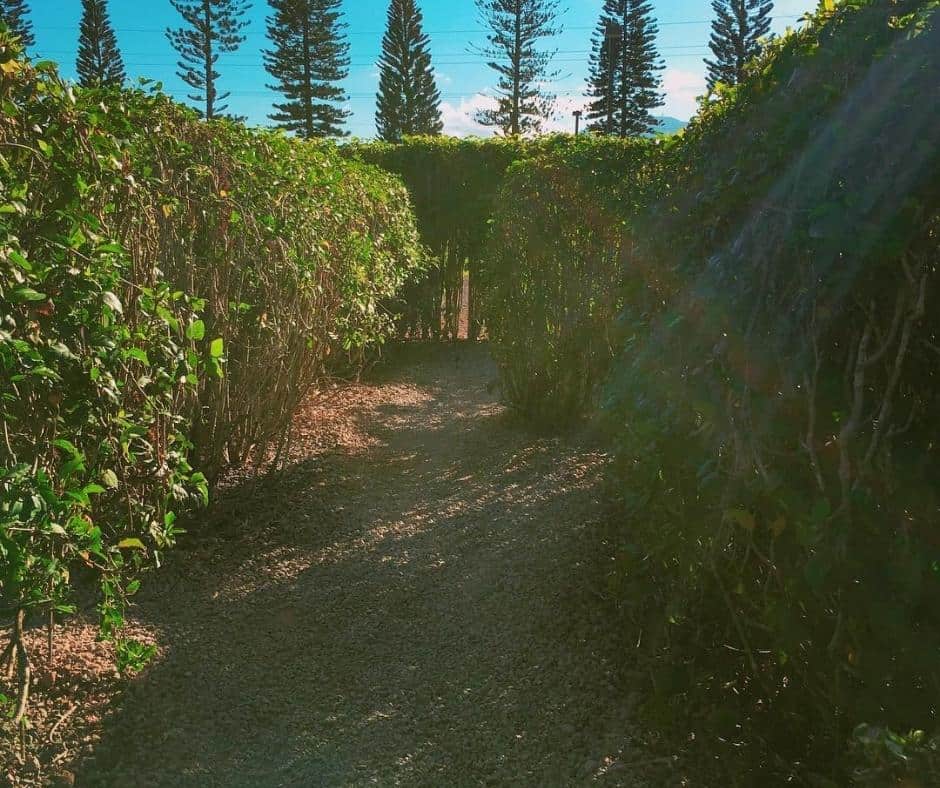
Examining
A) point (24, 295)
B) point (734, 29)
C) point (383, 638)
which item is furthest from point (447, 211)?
point (734, 29)

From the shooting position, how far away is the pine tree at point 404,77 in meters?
32.7

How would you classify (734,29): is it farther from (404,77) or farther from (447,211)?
(447,211)

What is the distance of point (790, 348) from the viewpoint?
7.06 ft

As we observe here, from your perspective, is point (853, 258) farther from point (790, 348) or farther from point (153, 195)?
point (153, 195)

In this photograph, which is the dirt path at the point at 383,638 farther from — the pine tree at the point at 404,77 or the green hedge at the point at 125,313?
the pine tree at the point at 404,77

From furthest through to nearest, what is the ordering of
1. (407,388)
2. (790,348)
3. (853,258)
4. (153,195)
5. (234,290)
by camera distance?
(407,388), (234,290), (153,195), (790,348), (853,258)

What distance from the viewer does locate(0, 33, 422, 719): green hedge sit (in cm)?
229

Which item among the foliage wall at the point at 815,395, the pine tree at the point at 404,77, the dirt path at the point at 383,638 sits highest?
the pine tree at the point at 404,77

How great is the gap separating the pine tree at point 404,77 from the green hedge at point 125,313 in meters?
28.6

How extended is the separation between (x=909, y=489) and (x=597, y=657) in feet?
5.26

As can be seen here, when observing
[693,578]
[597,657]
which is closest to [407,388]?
[597,657]

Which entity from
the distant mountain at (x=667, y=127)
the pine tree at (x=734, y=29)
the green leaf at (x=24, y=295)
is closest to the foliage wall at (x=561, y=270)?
the distant mountain at (x=667, y=127)

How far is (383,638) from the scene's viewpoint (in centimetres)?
355

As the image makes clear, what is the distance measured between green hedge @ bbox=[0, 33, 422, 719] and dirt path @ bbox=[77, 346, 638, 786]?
343 mm
